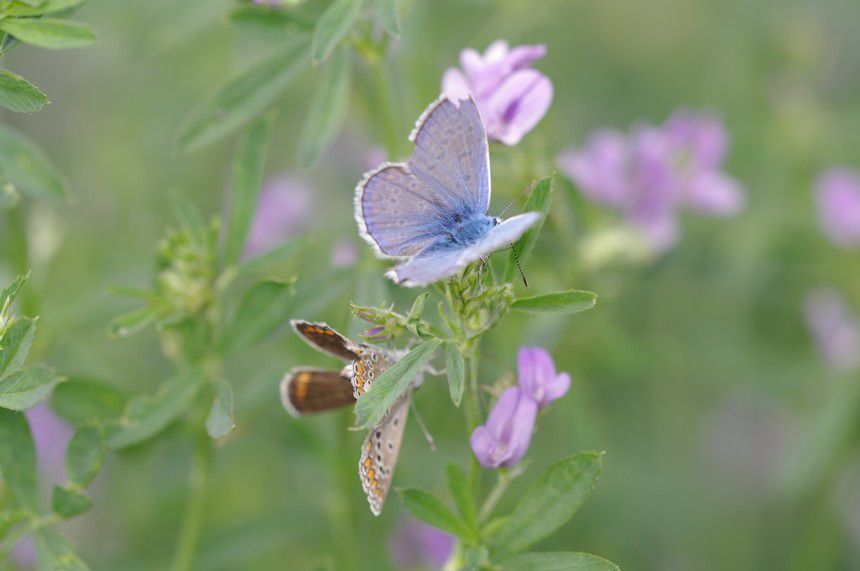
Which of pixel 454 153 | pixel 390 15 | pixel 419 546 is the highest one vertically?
pixel 390 15

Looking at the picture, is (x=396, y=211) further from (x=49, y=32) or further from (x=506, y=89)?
(x=49, y=32)

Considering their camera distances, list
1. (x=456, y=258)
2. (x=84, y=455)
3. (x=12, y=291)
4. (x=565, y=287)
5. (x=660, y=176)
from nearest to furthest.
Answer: (x=456, y=258) < (x=12, y=291) < (x=84, y=455) < (x=565, y=287) < (x=660, y=176)

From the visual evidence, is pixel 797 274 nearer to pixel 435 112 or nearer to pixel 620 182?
pixel 620 182

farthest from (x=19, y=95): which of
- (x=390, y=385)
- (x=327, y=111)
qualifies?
(x=390, y=385)

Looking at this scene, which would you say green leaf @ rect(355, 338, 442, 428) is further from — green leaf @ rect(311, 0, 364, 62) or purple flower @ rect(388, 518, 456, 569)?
purple flower @ rect(388, 518, 456, 569)

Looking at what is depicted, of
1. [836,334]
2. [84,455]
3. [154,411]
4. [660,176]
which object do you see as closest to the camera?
[84,455]

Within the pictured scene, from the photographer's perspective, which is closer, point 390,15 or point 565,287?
point 390,15

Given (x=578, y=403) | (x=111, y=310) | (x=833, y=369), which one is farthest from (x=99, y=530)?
(x=833, y=369)

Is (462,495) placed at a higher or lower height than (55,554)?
higher
